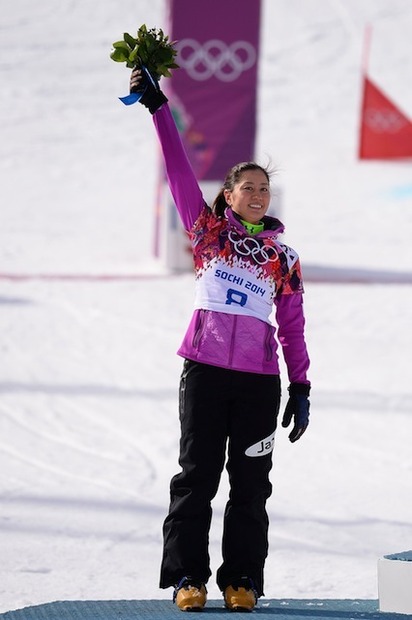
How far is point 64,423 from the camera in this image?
6.48 meters

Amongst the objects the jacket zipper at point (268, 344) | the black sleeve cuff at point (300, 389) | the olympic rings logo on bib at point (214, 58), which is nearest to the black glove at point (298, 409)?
the black sleeve cuff at point (300, 389)

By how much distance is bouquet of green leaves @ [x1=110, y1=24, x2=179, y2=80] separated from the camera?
11.7ft

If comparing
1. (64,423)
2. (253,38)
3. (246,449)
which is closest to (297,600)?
(246,449)

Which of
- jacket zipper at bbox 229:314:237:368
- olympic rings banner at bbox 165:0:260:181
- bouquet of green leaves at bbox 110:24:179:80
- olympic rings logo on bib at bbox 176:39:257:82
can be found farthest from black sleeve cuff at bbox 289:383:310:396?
olympic rings logo on bib at bbox 176:39:257:82

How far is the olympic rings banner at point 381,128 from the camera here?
1587 centimetres

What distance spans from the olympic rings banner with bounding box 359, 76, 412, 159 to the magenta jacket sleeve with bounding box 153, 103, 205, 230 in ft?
40.4

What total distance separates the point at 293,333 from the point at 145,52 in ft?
3.01

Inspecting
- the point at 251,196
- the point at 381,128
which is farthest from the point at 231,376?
the point at 381,128

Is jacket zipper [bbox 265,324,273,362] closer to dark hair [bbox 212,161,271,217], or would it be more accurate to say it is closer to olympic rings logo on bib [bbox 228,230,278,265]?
olympic rings logo on bib [bbox 228,230,278,265]

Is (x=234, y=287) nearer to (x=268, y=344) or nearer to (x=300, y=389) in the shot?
(x=268, y=344)

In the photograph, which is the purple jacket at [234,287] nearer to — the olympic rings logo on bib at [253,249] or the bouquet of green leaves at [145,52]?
the olympic rings logo on bib at [253,249]

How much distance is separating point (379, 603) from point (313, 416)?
320cm

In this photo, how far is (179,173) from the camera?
3570mm

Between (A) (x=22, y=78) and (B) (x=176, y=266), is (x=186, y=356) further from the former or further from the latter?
(A) (x=22, y=78)
